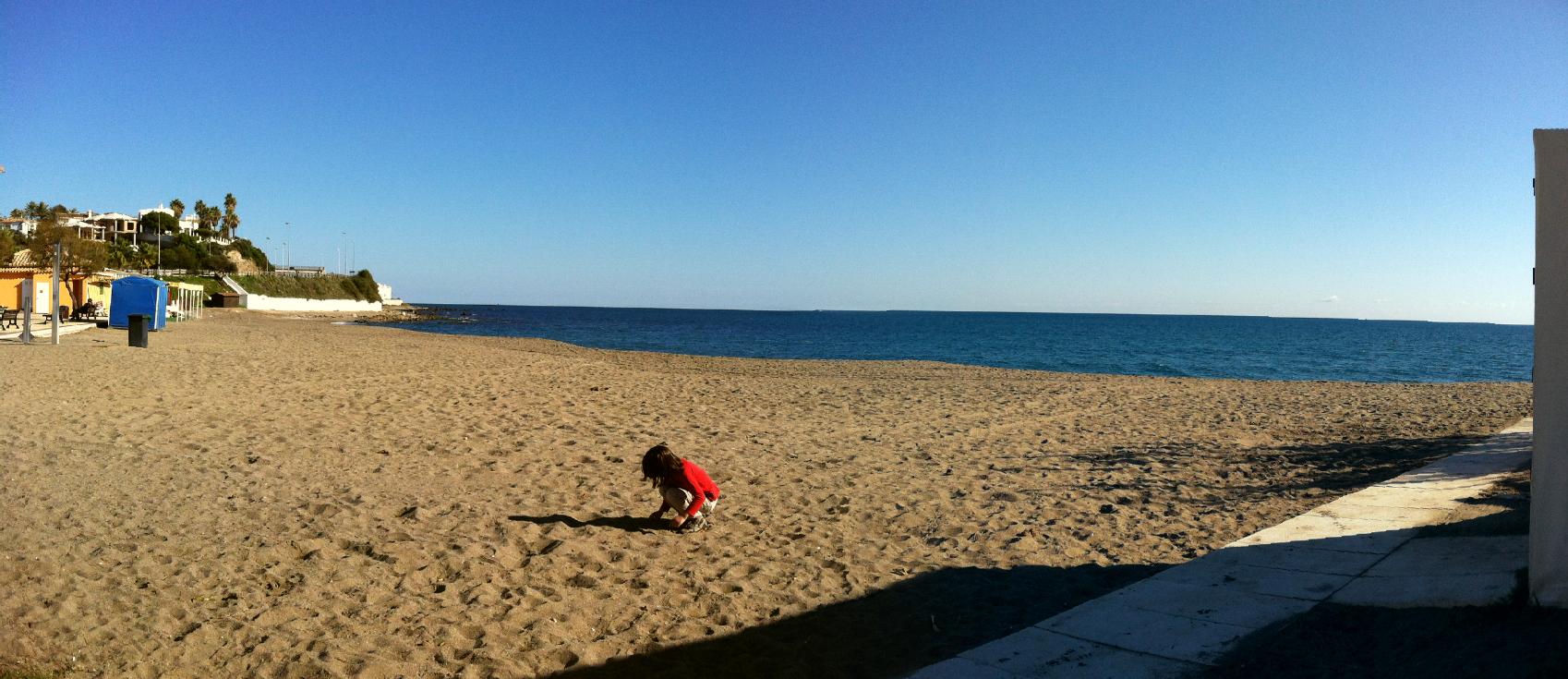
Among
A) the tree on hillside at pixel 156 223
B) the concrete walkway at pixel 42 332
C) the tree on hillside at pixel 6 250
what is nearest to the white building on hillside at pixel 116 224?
the tree on hillside at pixel 156 223

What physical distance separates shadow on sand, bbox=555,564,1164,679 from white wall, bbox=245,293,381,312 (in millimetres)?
77747

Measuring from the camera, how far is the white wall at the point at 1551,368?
11.5ft

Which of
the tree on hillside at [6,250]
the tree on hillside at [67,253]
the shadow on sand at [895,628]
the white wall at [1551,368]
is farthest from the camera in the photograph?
the tree on hillside at [6,250]

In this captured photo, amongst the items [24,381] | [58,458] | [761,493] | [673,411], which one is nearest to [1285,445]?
[761,493]

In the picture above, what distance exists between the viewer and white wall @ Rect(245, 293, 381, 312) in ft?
232

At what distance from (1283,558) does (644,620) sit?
389 cm

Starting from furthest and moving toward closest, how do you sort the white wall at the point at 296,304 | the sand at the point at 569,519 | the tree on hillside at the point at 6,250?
the white wall at the point at 296,304
the tree on hillside at the point at 6,250
the sand at the point at 569,519

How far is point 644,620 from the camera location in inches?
189

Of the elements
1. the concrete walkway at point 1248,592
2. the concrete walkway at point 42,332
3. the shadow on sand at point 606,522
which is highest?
the concrete walkway at point 42,332

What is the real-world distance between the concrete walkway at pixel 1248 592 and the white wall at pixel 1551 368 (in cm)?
34

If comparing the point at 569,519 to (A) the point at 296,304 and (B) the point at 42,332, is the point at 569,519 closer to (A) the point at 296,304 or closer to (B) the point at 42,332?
(B) the point at 42,332

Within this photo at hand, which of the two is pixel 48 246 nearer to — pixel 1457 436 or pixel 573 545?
pixel 573 545

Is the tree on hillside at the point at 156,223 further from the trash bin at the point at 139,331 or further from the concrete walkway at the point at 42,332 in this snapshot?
the trash bin at the point at 139,331

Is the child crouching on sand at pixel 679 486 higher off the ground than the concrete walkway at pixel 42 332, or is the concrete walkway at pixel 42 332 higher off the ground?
the concrete walkway at pixel 42 332
